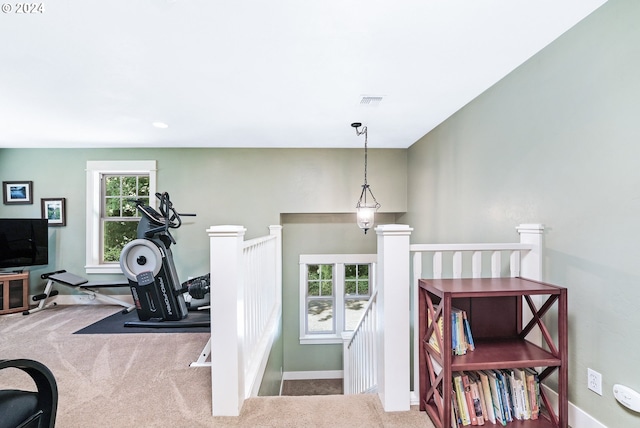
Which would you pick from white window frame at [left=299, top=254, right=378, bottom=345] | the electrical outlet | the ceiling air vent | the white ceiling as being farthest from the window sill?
the electrical outlet

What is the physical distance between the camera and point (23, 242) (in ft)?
13.5

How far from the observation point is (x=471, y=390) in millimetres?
1675

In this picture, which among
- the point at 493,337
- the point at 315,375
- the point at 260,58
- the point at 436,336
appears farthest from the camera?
the point at 315,375

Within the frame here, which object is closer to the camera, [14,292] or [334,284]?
[14,292]

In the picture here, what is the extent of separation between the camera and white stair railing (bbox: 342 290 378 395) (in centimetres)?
277

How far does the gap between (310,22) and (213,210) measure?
3367mm

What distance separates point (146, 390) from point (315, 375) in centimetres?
335

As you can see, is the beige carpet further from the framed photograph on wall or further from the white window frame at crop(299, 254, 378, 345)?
the white window frame at crop(299, 254, 378, 345)

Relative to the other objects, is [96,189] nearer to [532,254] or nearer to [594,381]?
[532,254]

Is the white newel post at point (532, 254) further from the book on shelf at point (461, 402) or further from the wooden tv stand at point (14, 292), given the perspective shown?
the wooden tv stand at point (14, 292)

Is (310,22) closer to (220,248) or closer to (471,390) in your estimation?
(220,248)

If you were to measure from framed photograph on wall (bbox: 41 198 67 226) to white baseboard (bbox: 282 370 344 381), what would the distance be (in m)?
4.08

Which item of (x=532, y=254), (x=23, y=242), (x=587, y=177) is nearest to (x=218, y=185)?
(x=23, y=242)

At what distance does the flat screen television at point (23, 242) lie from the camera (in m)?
4.04
